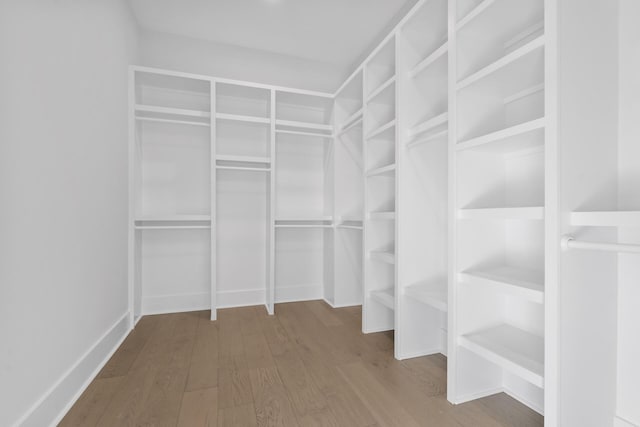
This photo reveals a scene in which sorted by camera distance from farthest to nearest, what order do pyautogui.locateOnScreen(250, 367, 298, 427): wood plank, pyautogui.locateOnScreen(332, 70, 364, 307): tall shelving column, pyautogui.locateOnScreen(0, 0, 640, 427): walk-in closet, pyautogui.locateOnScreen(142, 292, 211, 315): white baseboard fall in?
pyautogui.locateOnScreen(332, 70, 364, 307): tall shelving column
pyautogui.locateOnScreen(142, 292, 211, 315): white baseboard
pyautogui.locateOnScreen(250, 367, 298, 427): wood plank
pyautogui.locateOnScreen(0, 0, 640, 427): walk-in closet

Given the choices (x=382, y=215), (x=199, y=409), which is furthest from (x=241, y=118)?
(x=199, y=409)

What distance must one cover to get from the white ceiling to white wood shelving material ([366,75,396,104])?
0.75 metres

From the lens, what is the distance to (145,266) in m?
2.57

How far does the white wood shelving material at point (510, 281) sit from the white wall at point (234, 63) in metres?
2.47

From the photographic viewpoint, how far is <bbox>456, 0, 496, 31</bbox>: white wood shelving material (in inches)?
47.3

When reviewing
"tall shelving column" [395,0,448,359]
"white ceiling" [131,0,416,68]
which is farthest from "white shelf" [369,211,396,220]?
"white ceiling" [131,0,416,68]

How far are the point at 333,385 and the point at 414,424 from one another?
0.43 meters

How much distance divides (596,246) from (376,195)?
1419mm

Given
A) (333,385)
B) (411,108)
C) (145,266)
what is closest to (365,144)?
(411,108)

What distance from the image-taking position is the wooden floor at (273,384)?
1.26 metres

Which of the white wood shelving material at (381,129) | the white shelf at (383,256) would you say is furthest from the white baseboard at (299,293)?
the white wood shelving material at (381,129)

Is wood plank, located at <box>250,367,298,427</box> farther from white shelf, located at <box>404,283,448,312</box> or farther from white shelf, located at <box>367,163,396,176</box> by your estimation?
white shelf, located at <box>367,163,396,176</box>

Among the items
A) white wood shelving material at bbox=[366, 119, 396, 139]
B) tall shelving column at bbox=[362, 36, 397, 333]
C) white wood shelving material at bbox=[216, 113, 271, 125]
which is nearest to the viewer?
white wood shelving material at bbox=[366, 119, 396, 139]

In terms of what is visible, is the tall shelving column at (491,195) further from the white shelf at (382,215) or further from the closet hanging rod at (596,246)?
the white shelf at (382,215)
